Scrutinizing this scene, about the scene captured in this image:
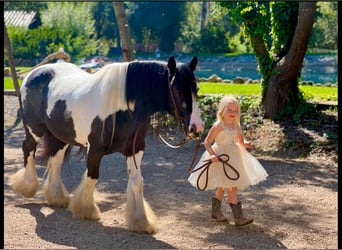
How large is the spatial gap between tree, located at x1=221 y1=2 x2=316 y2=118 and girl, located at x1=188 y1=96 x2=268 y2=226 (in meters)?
5.22

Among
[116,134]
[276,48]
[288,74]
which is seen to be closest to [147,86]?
A: [116,134]

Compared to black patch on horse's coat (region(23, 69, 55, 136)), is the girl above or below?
below

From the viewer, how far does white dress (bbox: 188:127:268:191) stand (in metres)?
4.59

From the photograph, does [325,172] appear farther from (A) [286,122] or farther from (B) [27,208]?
(B) [27,208]

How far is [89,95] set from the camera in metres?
4.68

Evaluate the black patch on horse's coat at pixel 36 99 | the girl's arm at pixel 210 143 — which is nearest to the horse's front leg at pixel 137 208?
the girl's arm at pixel 210 143

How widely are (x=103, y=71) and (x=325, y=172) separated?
3.77m

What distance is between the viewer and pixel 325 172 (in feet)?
23.6

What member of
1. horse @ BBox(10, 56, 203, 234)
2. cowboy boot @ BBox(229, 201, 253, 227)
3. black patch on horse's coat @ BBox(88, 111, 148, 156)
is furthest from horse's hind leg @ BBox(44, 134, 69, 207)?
cowboy boot @ BBox(229, 201, 253, 227)

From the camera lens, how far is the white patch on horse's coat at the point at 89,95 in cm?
450

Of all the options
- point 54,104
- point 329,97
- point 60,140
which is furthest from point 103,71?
point 329,97

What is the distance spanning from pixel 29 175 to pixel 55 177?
32cm

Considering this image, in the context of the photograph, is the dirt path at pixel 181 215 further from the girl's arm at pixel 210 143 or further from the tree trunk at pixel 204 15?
the tree trunk at pixel 204 15

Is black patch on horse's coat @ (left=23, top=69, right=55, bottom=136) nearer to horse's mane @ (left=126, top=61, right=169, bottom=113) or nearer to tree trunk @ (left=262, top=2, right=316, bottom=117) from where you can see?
horse's mane @ (left=126, top=61, right=169, bottom=113)
